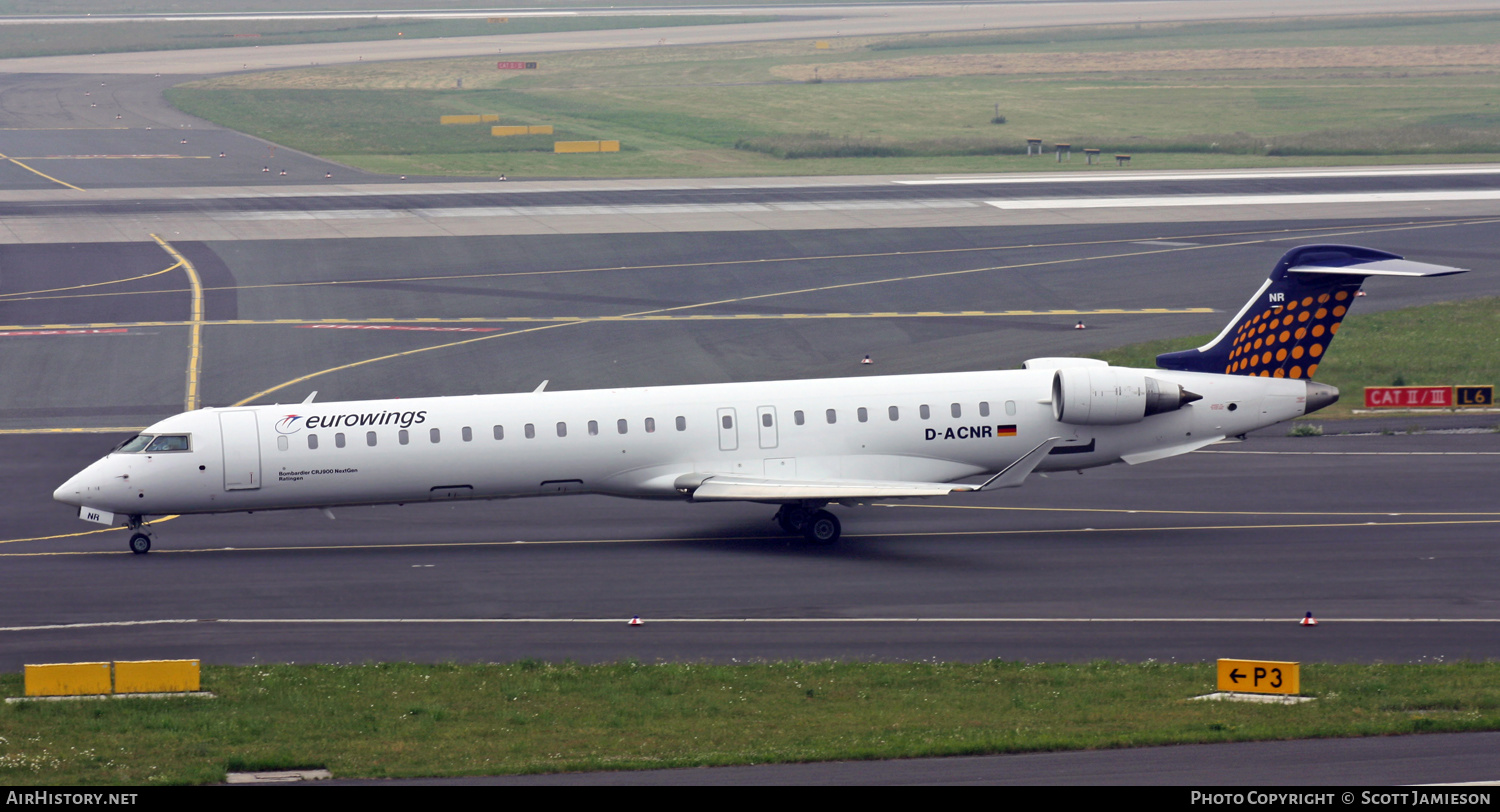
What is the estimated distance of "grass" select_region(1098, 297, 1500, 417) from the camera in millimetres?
43781

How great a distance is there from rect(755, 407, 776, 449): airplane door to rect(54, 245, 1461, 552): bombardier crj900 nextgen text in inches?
1.2

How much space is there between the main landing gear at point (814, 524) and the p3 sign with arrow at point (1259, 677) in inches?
466

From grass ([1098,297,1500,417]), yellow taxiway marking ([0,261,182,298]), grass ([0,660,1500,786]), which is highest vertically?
yellow taxiway marking ([0,261,182,298])

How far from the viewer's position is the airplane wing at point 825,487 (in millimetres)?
29938

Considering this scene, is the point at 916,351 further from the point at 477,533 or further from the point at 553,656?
the point at 553,656

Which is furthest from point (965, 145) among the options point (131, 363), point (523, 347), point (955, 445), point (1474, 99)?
point (955, 445)

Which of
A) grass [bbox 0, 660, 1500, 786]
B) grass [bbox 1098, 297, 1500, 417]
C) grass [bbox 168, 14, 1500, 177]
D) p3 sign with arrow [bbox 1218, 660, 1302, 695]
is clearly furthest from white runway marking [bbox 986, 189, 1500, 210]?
p3 sign with arrow [bbox 1218, 660, 1302, 695]

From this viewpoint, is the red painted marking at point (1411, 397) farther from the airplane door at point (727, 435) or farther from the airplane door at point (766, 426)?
the airplane door at point (727, 435)

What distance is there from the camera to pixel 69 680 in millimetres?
21391

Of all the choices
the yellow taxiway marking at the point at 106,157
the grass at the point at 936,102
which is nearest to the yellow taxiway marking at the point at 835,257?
the grass at the point at 936,102

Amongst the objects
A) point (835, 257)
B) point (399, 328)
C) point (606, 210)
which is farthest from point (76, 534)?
point (606, 210)

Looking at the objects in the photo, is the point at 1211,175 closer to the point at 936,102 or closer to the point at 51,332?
the point at 936,102

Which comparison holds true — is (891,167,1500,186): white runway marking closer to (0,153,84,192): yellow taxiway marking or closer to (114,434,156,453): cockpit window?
(0,153,84,192): yellow taxiway marking

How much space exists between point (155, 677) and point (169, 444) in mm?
10993
